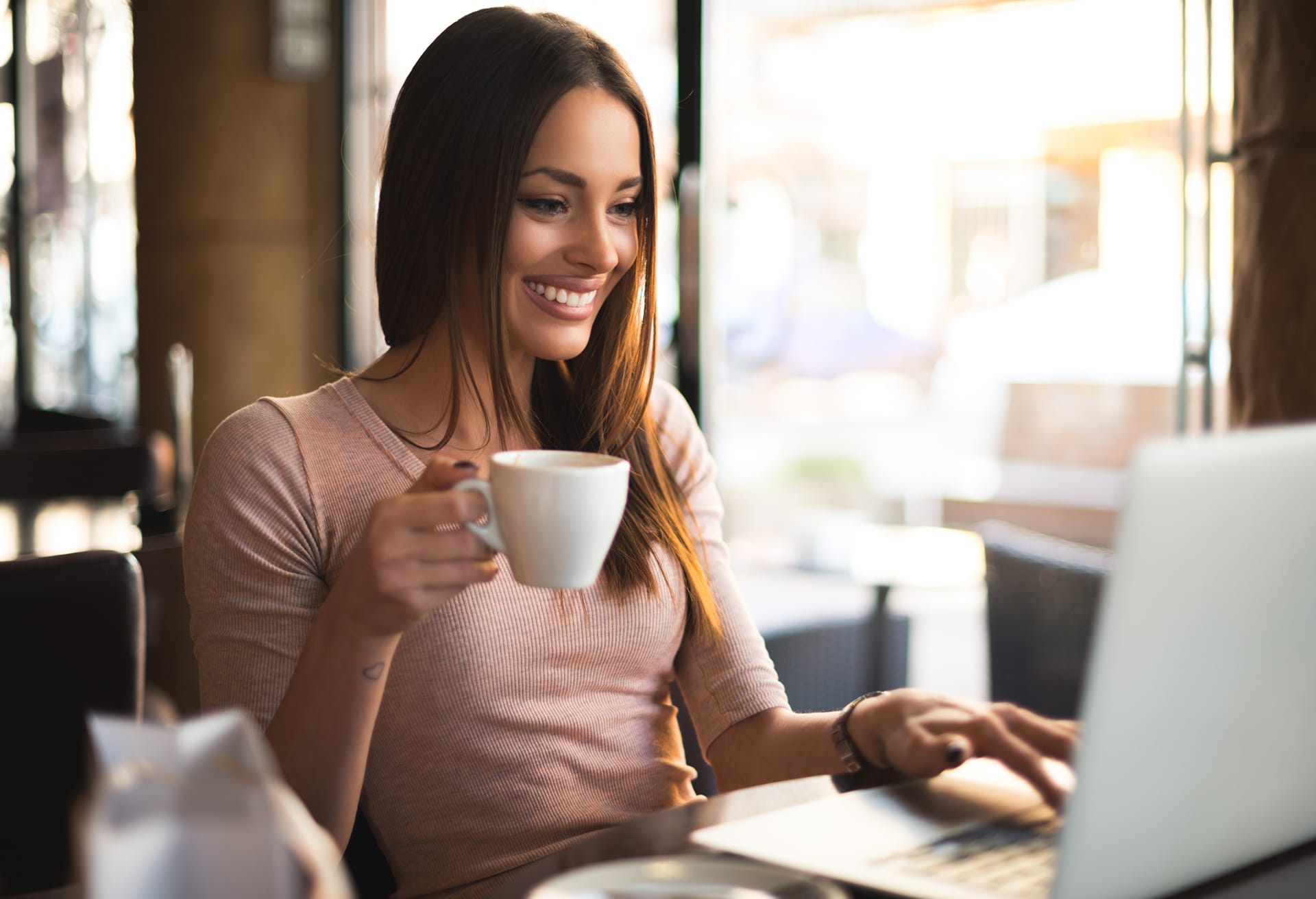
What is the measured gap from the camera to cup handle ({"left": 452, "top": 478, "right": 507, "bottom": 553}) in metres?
0.89

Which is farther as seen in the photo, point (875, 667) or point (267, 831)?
point (875, 667)

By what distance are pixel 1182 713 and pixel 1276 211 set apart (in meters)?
1.37

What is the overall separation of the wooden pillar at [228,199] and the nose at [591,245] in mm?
4256

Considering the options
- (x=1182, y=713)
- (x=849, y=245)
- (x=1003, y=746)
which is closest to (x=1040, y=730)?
(x=1003, y=746)

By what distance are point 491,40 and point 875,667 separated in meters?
2.06

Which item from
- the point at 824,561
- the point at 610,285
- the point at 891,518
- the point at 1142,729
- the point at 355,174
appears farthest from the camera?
the point at 355,174

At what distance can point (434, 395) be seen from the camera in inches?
55.4

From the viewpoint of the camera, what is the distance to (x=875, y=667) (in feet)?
9.90

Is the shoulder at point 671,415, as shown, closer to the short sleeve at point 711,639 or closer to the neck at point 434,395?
the short sleeve at point 711,639

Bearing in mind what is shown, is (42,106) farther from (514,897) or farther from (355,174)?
(514,897)

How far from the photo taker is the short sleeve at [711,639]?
4.65 feet

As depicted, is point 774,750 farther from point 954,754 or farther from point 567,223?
point 567,223

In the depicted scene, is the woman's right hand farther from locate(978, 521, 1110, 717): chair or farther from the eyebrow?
locate(978, 521, 1110, 717): chair

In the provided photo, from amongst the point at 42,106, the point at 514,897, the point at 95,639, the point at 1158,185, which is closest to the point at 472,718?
the point at 95,639
